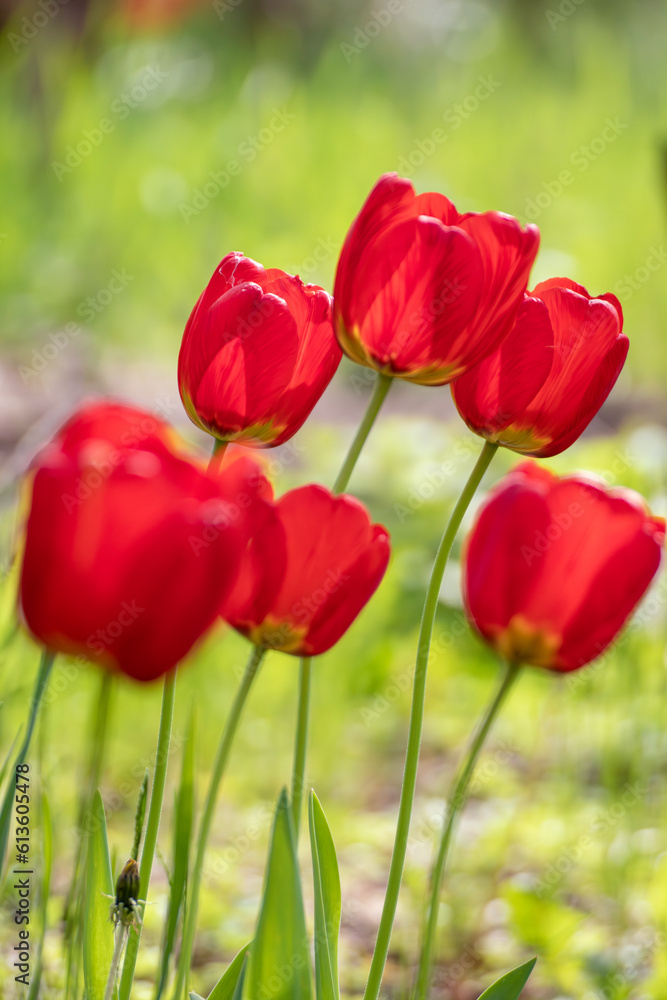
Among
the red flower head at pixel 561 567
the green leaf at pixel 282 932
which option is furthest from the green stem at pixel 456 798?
the green leaf at pixel 282 932

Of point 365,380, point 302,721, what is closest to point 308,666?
point 302,721

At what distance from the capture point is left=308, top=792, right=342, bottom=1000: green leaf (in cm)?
49

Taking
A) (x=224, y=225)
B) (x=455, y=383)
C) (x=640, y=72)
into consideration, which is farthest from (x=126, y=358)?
(x=640, y=72)

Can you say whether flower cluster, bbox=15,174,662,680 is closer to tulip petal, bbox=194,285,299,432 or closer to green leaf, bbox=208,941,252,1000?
tulip petal, bbox=194,285,299,432

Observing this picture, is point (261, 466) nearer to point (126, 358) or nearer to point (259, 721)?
point (259, 721)

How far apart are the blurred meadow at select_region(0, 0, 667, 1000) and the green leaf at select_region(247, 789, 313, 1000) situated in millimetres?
89

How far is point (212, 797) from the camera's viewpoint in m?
0.51

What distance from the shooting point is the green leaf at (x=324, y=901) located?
0.49 meters

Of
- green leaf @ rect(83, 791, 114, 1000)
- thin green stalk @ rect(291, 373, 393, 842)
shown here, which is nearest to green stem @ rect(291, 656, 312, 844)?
thin green stalk @ rect(291, 373, 393, 842)

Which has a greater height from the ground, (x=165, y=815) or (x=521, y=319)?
(x=521, y=319)

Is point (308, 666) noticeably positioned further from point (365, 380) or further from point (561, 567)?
point (365, 380)

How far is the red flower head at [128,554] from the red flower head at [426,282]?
18cm

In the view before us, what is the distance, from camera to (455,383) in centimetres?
53

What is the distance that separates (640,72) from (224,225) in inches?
99.6
